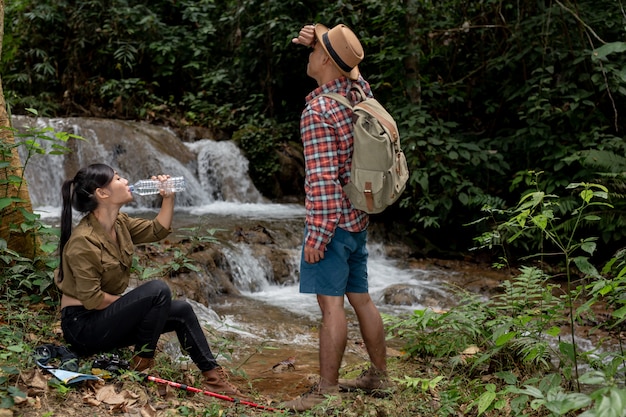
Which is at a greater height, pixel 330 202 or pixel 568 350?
pixel 330 202

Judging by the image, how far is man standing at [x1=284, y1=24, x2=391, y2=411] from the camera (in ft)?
11.4

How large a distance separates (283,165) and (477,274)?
5.24 meters

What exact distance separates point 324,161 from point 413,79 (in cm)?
686

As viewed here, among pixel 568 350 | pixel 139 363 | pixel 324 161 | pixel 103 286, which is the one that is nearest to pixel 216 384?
pixel 139 363

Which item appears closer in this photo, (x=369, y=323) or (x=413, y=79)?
(x=369, y=323)

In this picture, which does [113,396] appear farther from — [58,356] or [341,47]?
[341,47]

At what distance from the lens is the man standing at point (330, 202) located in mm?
3471

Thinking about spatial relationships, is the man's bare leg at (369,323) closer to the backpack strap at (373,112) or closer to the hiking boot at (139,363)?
the backpack strap at (373,112)

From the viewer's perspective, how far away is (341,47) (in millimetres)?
3498

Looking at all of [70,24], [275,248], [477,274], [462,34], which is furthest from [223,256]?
[70,24]

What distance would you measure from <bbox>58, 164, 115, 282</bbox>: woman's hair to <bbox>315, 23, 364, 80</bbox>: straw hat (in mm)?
1458

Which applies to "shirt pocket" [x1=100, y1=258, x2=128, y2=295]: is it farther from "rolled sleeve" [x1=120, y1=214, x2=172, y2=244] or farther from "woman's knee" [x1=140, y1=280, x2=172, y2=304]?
"rolled sleeve" [x1=120, y1=214, x2=172, y2=244]

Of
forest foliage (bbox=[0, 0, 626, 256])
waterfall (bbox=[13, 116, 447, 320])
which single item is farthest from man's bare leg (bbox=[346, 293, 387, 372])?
waterfall (bbox=[13, 116, 447, 320])

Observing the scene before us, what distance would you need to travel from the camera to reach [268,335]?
5.94 m
